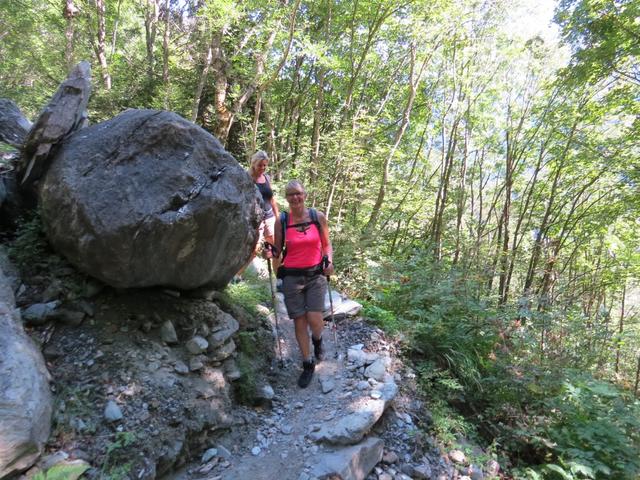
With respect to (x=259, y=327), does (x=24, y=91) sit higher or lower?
higher

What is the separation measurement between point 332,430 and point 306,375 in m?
0.95

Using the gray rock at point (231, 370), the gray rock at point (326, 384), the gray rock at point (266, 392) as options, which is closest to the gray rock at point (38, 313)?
the gray rock at point (231, 370)

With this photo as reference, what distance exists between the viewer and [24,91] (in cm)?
1378

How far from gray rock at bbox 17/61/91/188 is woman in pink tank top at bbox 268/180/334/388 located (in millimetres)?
2357

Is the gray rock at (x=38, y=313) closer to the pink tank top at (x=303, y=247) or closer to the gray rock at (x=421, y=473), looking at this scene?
the pink tank top at (x=303, y=247)

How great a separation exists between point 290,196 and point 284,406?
2479 mm

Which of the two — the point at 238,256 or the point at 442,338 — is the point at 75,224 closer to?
the point at 238,256

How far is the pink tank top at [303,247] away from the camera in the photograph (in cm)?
433

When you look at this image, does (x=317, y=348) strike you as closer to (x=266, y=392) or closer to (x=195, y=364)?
(x=266, y=392)

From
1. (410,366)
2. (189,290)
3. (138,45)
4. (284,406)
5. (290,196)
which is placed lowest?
(284,406)

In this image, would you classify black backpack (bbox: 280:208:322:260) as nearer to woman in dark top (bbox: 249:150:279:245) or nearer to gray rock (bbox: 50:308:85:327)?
woman in dark top (bbox: 249:150:279:245)

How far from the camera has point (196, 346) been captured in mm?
3869

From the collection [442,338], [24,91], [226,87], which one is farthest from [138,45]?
[442,338]

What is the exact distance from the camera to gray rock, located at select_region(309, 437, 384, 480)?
3.26 meters
